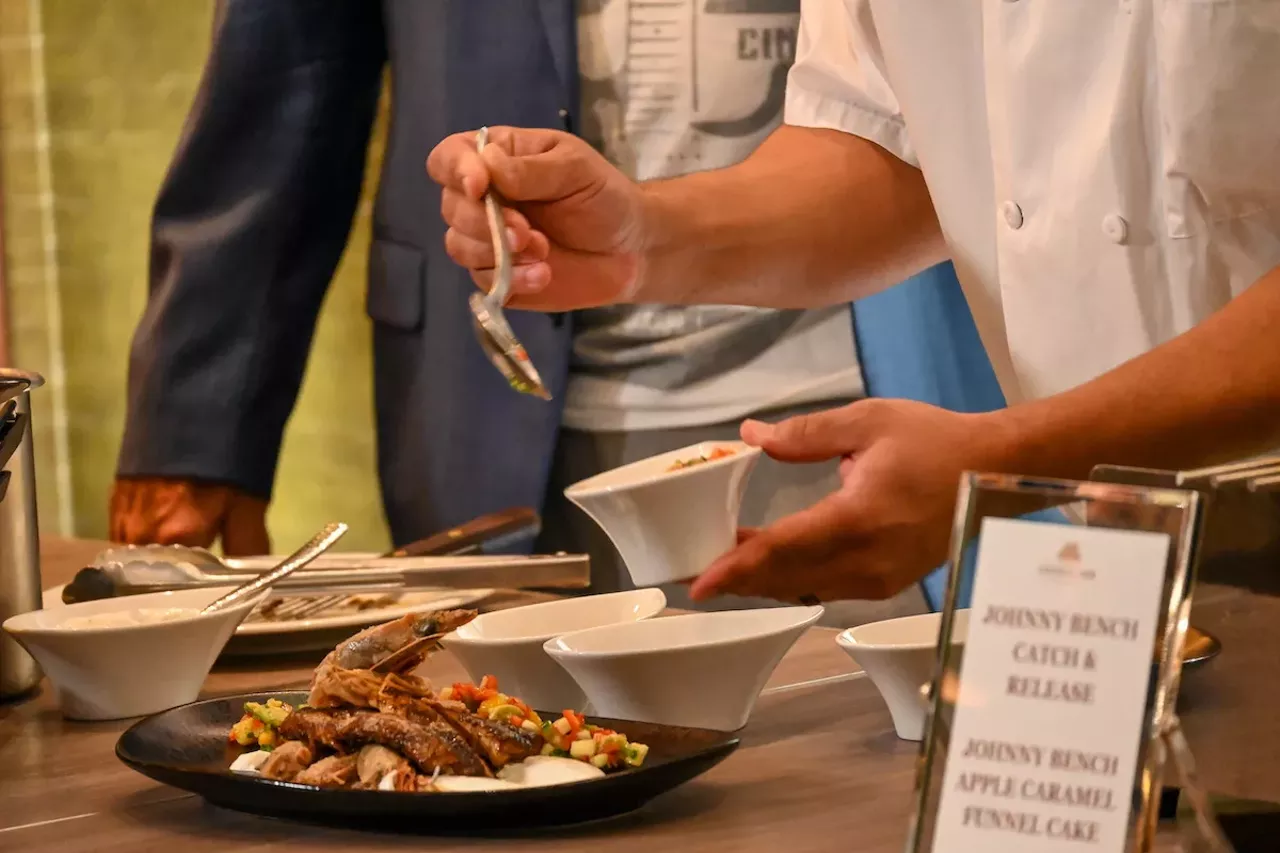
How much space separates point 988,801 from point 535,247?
1088 millimetres

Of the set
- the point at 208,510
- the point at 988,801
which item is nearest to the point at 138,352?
the point at 208,510

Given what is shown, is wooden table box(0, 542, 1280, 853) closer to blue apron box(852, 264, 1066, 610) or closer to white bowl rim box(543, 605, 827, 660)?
white bowl rim box(543, 605, 827, 660)

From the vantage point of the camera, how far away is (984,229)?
158cm

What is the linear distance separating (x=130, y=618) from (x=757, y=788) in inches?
23.1

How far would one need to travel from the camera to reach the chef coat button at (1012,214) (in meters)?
1.43

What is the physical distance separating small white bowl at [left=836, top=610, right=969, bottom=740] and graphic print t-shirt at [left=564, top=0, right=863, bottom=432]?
1260mm

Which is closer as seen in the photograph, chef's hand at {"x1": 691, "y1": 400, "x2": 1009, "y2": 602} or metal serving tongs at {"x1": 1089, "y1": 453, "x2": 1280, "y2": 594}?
metal serving tongs at {"x1": 1089, "y1": 453, "x2": 1280, "y2": 594}

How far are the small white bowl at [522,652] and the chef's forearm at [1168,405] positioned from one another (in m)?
0.31

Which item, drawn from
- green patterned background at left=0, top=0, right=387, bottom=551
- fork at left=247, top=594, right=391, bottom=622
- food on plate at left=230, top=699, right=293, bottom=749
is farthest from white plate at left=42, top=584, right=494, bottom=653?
green patterned background at left=0, top=0, right=387, bottom=551

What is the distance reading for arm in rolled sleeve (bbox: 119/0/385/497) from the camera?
8.54 ft

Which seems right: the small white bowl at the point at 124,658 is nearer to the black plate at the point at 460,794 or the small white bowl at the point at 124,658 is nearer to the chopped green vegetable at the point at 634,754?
the black plate at the point at 460,794

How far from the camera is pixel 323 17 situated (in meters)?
2.63

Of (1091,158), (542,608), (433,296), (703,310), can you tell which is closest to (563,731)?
(542,608)

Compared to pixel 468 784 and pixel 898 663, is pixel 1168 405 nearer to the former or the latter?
pixel 898 663
